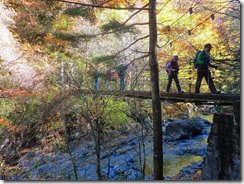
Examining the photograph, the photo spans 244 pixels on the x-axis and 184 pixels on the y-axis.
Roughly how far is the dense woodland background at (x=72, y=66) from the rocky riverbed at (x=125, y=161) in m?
0.30

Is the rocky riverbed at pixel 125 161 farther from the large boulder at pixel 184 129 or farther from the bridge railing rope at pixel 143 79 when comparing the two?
the bridge railing rope at pixel 143 79

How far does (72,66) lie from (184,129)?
3.97 meters

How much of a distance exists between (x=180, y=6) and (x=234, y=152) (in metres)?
4.19

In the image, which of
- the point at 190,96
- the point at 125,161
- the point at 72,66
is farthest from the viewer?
the point at 125,161

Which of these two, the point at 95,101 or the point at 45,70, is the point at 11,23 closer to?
the point at 45,70

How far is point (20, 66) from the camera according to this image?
5766 mm

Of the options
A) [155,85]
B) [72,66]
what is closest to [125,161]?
[72,66]

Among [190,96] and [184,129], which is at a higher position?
[190,96]

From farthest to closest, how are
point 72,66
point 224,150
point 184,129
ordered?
point 184,129
point 72,66
point 224,150

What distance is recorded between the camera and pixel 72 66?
5.32m

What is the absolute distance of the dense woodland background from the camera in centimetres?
478

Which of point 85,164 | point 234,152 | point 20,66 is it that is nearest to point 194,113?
point 85,164

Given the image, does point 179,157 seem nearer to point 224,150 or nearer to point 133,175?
point 133,175

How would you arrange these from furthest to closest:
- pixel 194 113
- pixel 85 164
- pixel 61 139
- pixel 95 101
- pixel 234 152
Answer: pixel 194 113, pixel 61 139, pixel 85 164, pixel 95 101, pixel 234 152
